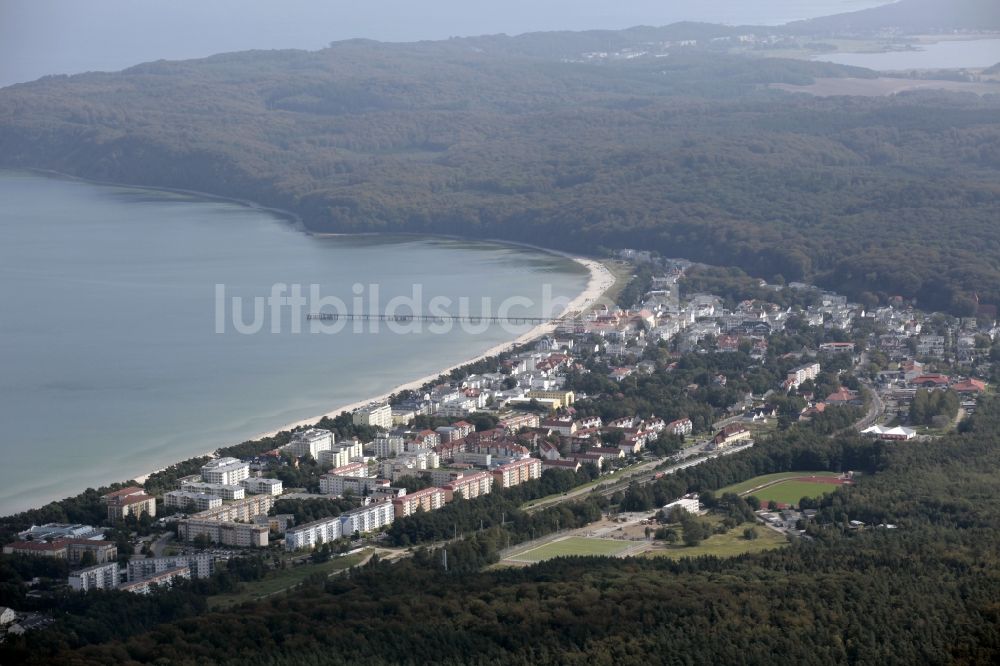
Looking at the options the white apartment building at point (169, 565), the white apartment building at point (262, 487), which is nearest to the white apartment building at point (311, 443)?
the white apartment building at point (262, 487)

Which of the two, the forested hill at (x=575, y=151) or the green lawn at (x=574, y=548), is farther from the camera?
the forested hill at (x=575, y=151)

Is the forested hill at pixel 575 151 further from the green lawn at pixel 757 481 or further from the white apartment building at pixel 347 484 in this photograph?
the white apartment building at pixel 347 484

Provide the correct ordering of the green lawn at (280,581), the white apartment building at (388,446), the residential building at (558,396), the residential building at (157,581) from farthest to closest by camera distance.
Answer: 1. the residential building at (558,396)
2. the white apartment building at (388,446)
3. the residential building at (157,581)
4. the green lawn at (280,581)

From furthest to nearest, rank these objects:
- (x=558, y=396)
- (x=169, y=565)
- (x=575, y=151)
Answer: (x=575, y=151) → (x=558, y=396) → (x=169, y=565)

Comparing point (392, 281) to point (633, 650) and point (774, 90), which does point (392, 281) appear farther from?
point (774, 90)

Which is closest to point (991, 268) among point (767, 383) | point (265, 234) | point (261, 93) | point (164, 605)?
point (767, 383)

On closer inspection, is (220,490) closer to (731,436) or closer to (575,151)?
(731,436)

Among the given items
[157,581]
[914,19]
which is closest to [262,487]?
[157,581]
